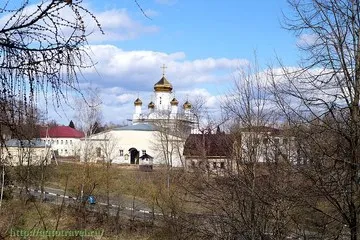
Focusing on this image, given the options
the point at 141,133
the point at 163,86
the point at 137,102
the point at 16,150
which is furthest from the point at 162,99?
the point at 16,150

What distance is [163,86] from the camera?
5684 centimetres

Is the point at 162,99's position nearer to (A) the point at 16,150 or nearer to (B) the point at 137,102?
(B) the point at 137,102

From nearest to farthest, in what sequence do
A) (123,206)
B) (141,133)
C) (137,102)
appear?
(123,206)
(141,133)
(137,102)

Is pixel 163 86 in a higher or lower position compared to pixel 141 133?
higher

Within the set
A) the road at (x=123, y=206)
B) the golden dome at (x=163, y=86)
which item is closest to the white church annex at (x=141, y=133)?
the golden dome at (x=163, y=86)

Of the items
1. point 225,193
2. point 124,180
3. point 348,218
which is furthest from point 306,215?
point 124,180

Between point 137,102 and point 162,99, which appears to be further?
point 137,102

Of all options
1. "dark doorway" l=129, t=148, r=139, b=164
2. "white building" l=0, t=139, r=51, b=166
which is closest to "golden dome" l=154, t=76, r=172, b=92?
"dark doorway" l=129, t=148, r=139, b=164

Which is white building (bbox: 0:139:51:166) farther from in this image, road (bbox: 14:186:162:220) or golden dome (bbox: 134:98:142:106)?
golden dome (bbox: 134:98:142:106)

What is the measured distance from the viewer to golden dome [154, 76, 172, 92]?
187 feet

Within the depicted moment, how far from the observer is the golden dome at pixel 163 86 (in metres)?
56.9

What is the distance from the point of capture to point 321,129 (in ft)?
22.4

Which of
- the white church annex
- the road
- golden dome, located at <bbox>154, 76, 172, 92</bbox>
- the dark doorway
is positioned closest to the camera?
the road

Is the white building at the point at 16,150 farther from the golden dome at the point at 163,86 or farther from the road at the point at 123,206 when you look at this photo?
the golden dome at the point at 163,86
